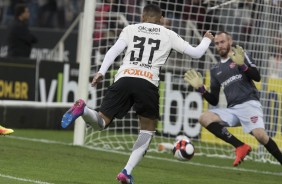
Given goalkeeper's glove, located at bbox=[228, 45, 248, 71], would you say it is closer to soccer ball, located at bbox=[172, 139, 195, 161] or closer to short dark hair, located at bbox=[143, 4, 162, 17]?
soccer ball, located at bbox=[172, 139, 195, 161]

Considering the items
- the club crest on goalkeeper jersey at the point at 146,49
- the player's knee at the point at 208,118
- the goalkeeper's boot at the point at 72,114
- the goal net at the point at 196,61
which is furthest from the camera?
the goal net at the point at 196,61

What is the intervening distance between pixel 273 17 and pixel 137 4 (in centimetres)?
258

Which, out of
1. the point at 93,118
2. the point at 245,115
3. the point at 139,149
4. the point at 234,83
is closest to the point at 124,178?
the point at 139,149

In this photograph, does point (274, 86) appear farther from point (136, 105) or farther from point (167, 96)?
point (136, 105)

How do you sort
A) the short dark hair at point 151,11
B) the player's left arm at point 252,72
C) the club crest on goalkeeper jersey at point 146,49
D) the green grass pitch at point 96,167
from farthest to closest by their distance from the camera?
1. the player's left arm at point 252,72
2. the green grass pitch at point 96,167
3. the short dark hair at point 151,11
4. the club crest on goalkeeper jersey at point 146,49

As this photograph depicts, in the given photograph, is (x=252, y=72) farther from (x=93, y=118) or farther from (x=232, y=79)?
(x=93, y=118)

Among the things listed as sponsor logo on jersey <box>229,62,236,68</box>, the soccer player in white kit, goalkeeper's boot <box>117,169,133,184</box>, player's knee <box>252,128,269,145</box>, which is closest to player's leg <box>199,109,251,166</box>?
player's knee <box>252,128,269,145</box>

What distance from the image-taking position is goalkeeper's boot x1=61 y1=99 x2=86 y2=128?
33.1ft

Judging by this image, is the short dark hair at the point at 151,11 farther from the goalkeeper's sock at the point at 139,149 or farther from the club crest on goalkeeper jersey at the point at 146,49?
the goalkeeper's sock at the point at 139,149

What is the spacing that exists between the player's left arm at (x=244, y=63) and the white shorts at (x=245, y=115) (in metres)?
0.51

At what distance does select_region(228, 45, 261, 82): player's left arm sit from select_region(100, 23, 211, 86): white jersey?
2016 mm

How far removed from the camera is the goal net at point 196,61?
16.0 metres

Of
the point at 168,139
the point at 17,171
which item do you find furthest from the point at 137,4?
the point at 17,171

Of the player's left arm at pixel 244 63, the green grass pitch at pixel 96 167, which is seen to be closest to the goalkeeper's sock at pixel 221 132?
the green grass pitch at pixel 96 167
